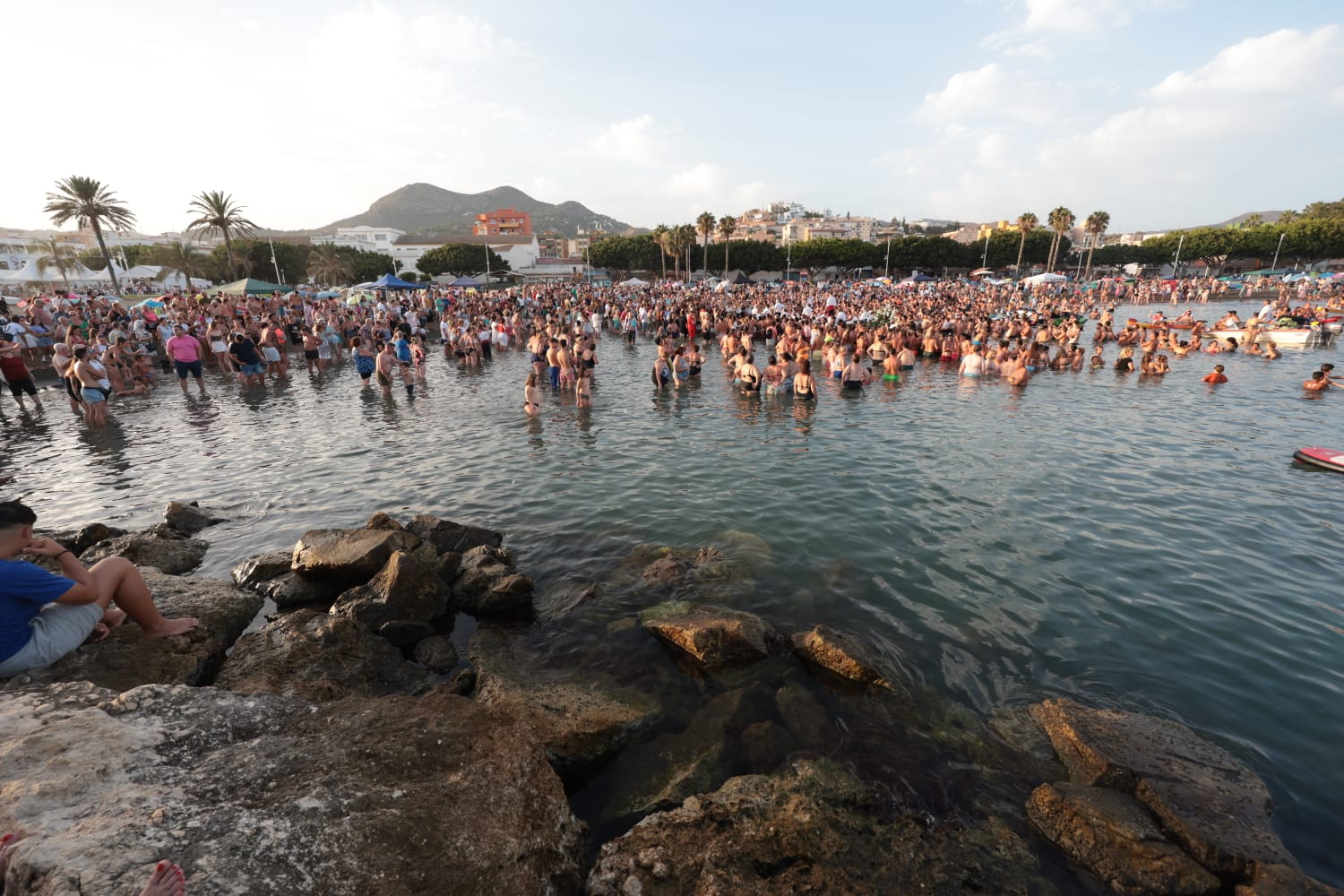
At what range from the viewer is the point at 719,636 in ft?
17.9

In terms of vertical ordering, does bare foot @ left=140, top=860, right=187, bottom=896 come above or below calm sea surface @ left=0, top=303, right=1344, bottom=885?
above

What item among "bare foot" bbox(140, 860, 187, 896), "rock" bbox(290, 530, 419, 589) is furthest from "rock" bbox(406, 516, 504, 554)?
"bare foot" bbox(140, 860, 187, 896)

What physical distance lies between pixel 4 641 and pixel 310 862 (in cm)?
346

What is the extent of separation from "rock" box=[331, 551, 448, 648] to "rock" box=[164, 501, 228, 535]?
3887 millimetres

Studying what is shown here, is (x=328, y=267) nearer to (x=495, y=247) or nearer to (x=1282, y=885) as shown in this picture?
(x=495, y=247)

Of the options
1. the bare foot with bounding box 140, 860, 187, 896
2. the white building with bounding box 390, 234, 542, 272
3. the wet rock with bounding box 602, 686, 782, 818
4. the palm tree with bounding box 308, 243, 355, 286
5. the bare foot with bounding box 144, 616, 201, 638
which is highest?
the white building with bounding box 390, 234, 542, 272

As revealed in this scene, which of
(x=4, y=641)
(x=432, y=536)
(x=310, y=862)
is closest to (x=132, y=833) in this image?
(x=310, y=862)

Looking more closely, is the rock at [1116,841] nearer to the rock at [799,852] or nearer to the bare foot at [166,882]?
the rock at [799,852]

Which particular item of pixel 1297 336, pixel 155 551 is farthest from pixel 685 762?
pixel 1297 336

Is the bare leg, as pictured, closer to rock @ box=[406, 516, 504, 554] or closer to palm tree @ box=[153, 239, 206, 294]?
rock @ box=[406, 516, 504, 554]

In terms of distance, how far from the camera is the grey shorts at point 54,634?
4102 mm

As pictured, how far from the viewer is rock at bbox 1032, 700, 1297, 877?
349 cm

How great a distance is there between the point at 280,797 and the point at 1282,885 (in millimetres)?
5533

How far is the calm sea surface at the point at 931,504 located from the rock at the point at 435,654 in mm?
1450
